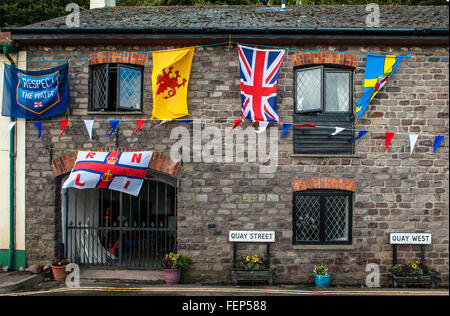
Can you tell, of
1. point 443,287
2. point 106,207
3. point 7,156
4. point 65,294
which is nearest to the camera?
point 65,294

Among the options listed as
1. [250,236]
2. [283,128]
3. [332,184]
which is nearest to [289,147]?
[283,128]

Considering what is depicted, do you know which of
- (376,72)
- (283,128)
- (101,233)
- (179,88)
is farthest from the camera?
(101,233)

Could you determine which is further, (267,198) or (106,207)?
(106,207)

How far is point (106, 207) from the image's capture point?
1029 cm

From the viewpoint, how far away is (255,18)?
9.76m

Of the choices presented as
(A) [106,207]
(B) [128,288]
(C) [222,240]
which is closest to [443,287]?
(C) [222,240]

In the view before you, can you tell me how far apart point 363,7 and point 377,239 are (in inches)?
295

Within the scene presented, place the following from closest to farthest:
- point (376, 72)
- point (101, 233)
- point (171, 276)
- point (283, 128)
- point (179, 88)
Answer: point (171, 276)
point (376, 72)
point (179, 88)
point (283, 128)
point (101, 233)

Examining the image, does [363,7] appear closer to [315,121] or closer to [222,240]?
[315,121]

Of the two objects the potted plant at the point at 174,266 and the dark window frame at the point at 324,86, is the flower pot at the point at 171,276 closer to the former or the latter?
the potted plant at the point at 174,266

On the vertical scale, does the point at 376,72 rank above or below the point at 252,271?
above

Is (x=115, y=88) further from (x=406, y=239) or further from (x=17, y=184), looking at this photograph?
(x=406, y=239)

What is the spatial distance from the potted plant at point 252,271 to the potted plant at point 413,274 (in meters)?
2.97

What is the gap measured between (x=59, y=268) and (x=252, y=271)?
4.76 metres
